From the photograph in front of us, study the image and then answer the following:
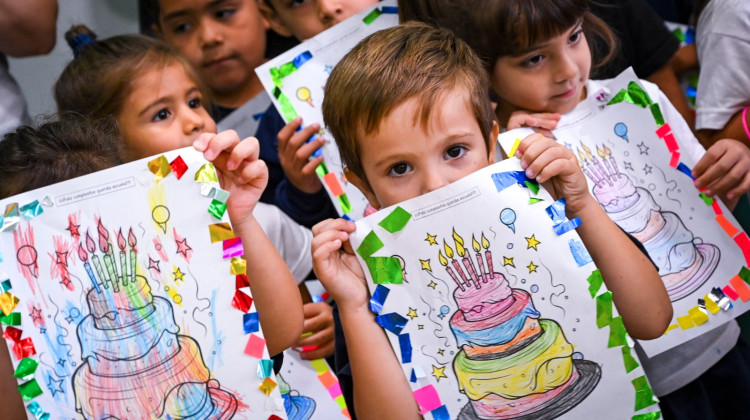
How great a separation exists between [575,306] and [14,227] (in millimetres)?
769

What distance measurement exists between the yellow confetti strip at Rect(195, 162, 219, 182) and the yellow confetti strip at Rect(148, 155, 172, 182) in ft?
0.13

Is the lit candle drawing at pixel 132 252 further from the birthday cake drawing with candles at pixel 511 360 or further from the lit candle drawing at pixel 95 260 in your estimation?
the birthday cake drawing with candles at pixel 511 360

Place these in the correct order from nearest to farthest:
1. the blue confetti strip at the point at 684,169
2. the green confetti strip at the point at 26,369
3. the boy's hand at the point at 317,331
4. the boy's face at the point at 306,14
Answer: the green confetti strip at the point at 26,369
the blue confetti strip at the point at 684,169
the boy's hand at the point at 317,331
the boy's face at the point at 306,14

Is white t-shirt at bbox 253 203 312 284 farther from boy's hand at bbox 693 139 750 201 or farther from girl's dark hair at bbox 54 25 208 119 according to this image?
boy's hand at bbox 693 139 750 201

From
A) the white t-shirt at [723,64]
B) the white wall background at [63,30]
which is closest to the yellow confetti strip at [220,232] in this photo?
the white t-shirt at [723,64]

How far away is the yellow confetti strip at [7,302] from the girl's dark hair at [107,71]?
50 centimetres

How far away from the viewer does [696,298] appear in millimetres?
1152

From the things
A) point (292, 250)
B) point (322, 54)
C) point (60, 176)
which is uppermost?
point (322, 54)

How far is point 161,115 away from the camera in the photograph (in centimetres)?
142

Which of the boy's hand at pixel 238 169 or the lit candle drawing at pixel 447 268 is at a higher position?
the boy's hand at pixel 238 169

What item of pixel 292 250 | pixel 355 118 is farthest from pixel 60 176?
pixel 292 250

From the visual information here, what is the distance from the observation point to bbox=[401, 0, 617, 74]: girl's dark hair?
126 centimetres

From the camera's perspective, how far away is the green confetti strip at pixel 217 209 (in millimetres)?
1013

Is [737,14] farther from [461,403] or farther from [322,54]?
[461,403]
